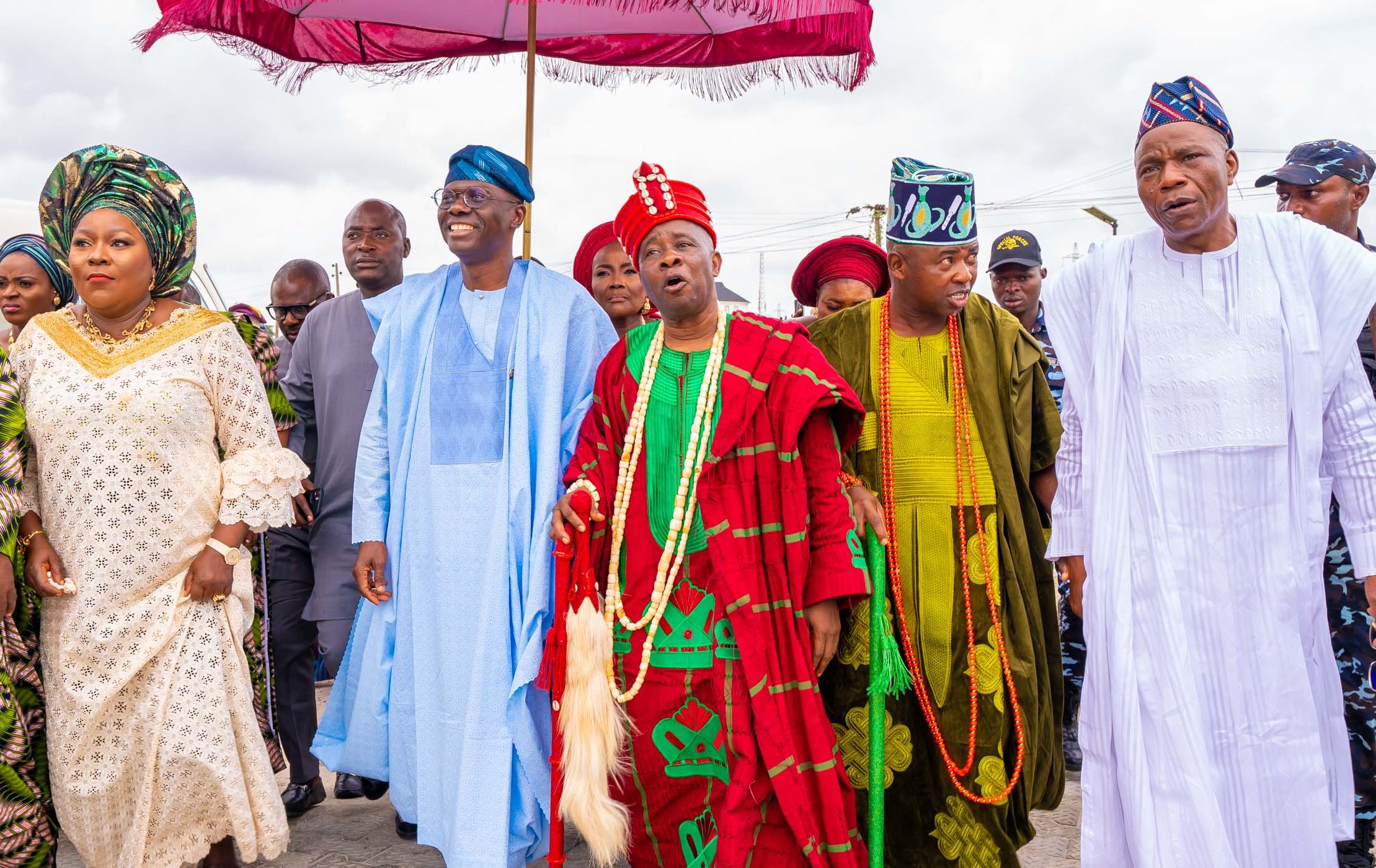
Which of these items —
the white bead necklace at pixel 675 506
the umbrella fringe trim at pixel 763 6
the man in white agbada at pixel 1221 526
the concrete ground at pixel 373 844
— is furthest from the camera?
the concrete ground at pixel 373 844

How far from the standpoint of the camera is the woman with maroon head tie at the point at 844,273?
18.0 feet

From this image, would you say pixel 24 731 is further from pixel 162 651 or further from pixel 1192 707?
pixel 1192 707

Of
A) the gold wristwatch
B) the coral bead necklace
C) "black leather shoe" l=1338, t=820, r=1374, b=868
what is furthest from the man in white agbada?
the gold wristwatch

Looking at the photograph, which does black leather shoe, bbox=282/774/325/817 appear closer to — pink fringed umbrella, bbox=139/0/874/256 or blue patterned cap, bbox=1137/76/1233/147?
pink fringed umbrella, bbox=139/0/874/256

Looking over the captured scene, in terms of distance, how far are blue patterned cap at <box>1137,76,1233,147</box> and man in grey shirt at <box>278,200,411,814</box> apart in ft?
11.1

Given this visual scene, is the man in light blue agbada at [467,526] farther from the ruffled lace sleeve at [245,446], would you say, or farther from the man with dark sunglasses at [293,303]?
the man with dark sunglasses at [293,303]

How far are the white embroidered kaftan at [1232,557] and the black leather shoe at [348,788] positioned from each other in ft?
11.2

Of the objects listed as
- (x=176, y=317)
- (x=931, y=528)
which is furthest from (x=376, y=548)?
(x=931, y=528)

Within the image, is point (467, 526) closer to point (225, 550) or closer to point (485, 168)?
point (225, 550)

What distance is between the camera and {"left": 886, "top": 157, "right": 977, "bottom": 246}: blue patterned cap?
3.60 meters

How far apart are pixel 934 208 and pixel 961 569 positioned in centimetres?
122

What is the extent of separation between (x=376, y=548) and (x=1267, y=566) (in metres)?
2.97

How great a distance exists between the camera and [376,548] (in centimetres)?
396

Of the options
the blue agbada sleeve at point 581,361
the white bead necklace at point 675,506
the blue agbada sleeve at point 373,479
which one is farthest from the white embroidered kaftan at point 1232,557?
the blue agbada sleeve at point 373,479
